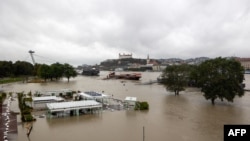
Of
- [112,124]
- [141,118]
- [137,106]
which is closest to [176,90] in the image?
[137,106]

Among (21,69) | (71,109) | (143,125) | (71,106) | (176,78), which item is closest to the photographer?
(143,125)

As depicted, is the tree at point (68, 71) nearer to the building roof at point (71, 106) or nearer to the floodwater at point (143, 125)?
the floodwater at point (143, 125)

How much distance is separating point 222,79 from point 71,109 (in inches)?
639

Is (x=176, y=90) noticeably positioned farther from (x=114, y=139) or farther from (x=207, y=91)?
(x=114, y=139)

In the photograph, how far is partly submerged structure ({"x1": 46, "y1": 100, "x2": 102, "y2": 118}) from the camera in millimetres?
21594

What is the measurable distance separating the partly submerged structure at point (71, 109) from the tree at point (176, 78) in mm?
Answer: 16772

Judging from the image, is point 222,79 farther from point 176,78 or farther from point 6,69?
point 6,69

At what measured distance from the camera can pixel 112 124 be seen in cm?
1959

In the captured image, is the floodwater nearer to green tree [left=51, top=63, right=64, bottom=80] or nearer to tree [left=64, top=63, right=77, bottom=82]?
tree [left=64, top=63, right=77, bottom=82]

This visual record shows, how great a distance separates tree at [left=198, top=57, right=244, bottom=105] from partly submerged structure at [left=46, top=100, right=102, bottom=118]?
12.8 m

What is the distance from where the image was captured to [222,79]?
89.5ft

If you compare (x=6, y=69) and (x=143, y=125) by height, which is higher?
(x=6, y=69)

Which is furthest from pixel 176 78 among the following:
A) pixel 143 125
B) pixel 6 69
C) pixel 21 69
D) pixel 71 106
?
pixel 21 69

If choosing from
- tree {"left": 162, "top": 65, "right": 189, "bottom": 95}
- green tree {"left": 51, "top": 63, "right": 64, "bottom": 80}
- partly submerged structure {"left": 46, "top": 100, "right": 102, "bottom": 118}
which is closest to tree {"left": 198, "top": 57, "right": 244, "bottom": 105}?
tree {"left": 162, "top": 65, "right": 189, "bottom": 95}
